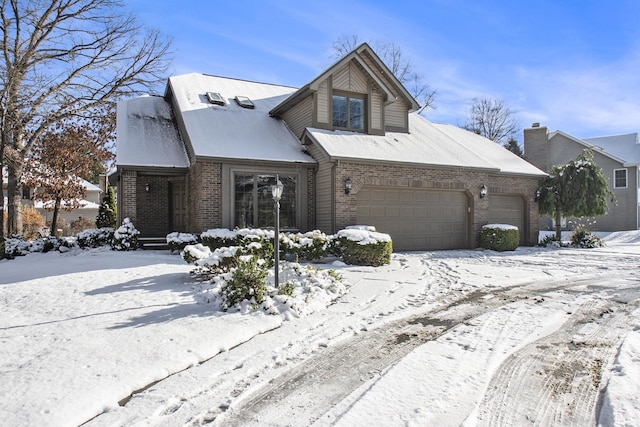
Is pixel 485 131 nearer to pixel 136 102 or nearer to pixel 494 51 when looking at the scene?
pixel 494 51

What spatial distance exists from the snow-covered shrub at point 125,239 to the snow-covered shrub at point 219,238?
8.72ft

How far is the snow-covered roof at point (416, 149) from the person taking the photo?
1250 cm

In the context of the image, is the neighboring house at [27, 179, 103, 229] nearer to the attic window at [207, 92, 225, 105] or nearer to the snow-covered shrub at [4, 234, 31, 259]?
the snow-covered shrub at [4, 234, 31, 259]

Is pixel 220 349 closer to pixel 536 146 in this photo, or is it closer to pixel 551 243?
pixel 551 243

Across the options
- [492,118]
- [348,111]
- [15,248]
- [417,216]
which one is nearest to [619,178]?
[492,118]

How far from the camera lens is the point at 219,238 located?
34.3 feet

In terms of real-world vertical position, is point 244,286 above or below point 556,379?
above

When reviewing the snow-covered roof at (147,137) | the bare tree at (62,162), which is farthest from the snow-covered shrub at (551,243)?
the bare tree at (62,162)

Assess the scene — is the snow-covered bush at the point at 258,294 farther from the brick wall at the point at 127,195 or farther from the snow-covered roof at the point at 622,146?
the snow-covered roof at the point at 622,146

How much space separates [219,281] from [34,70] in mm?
16836

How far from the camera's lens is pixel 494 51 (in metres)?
12.7

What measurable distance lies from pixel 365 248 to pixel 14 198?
16338mm

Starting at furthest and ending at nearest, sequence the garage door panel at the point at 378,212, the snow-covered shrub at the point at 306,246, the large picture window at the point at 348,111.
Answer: the large picture window at the point at 348,111 → the garage door panel at the point at 378,212 → the snow-covered shrub at the point at 306,246

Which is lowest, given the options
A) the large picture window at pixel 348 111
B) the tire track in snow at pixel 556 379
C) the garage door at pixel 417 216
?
the tire track in snow at pixel 556 379
